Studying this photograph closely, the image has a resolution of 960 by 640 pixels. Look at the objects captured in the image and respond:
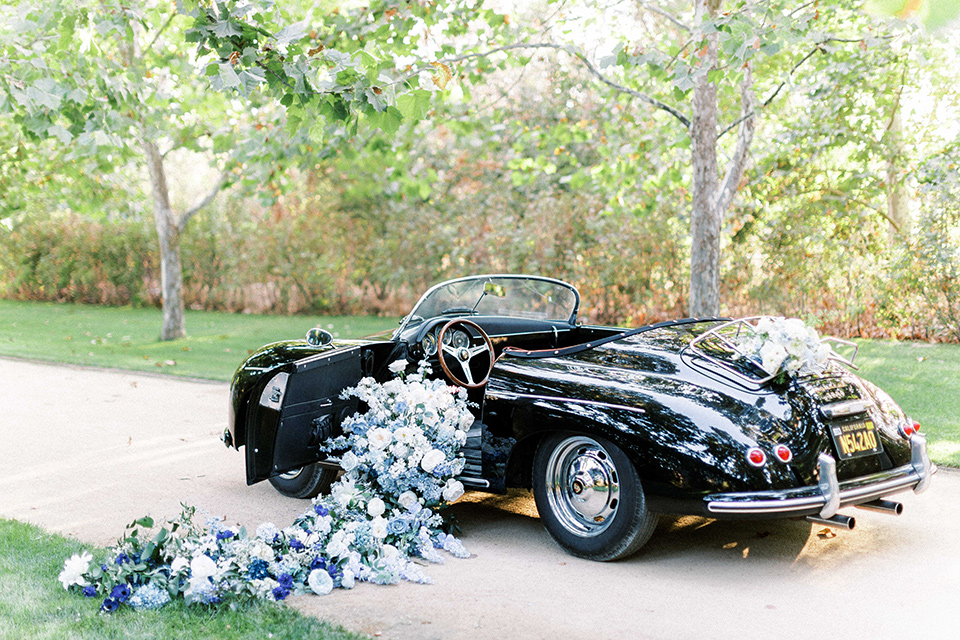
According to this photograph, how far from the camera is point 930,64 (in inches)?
485

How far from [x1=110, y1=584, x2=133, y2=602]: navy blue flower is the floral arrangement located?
10.8ft

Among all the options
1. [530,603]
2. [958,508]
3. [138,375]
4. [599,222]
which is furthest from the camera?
[599,222]

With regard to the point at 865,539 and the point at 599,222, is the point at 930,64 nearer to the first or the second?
the point at 599,222

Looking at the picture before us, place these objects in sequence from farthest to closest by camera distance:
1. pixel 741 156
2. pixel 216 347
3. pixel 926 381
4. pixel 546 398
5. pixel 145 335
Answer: pixel 145 335, pixel 216 347, pixel 741 156, pixel 926 381, pixel 546 398

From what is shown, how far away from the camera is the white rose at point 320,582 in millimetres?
4234

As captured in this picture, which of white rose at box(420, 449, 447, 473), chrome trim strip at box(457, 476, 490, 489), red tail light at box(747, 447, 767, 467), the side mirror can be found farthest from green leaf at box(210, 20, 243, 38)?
red tail light at box(747, 447, 767, 467)

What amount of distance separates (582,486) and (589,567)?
0.41 m

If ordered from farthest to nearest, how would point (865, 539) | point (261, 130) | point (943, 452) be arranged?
point (261, 130), point (943, 452), point (865, 539)

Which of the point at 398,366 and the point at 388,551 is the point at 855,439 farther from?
the point at 398,366

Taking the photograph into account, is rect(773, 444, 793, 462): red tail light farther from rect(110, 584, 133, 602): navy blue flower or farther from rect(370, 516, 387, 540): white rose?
rect(110, 584, 133, 602): navy blue flower

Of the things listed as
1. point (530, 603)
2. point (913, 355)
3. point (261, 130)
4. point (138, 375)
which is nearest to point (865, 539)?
point (530, 603)

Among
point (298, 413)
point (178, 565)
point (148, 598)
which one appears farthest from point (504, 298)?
point (148, 598)

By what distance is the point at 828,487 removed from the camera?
4.15 m

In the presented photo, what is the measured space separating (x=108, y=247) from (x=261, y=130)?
551 inches
